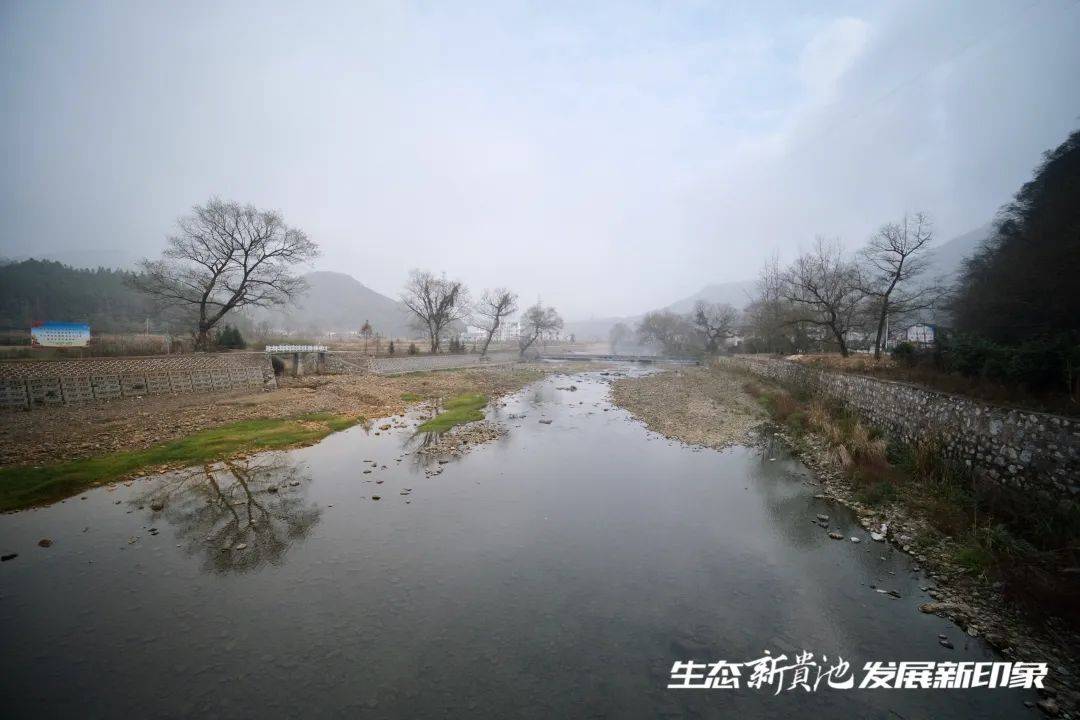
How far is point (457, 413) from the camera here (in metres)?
23.7

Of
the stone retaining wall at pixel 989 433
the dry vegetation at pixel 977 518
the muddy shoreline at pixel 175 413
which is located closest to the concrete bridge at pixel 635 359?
the muddy shoreline at pixel 175 413

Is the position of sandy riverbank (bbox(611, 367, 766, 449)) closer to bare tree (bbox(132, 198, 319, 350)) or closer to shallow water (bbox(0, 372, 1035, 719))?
shallow water (bbox(0, 372, 1035, 719))

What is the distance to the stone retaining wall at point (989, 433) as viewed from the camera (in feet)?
26.7

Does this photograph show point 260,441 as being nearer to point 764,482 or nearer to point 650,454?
point 650,454

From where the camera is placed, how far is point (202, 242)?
3275 cm

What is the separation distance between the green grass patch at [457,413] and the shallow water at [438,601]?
A: 720cm

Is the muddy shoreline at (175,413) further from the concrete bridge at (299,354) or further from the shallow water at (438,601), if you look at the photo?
the shallow water at (438,601)

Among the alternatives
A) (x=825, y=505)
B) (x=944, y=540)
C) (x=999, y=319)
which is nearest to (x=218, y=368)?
(x=825, y=505)

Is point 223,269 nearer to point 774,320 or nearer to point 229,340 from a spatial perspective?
point 229,340

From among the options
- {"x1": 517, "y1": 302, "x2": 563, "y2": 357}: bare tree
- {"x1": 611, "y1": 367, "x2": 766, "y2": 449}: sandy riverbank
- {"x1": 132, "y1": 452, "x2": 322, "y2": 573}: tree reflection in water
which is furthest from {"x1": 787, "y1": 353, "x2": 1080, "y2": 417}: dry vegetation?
{"x1": 517, "y1": 302, "x2": 563, "y2": 357}: bare tree

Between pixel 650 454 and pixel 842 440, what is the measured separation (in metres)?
7.32

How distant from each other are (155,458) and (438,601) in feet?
42.4

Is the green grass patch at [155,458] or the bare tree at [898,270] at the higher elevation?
the bare tree at [898,270]

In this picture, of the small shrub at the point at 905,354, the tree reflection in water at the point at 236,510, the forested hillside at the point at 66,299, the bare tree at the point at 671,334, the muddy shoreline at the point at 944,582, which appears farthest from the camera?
the bare tree at the point at 671,334
